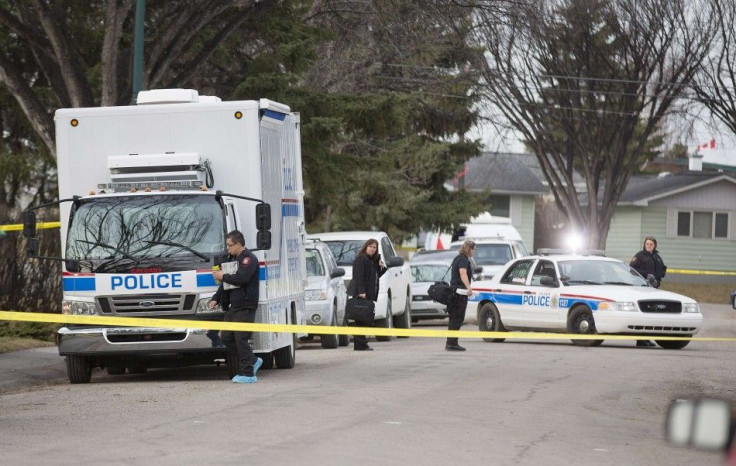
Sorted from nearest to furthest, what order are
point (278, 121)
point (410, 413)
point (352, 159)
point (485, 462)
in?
1. point (485, 462)
2. point (410, 413)
3. point (278, 121)
4. point (352, 159)

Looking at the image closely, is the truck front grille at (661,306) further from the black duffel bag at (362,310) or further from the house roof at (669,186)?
the house roof at (669,186)

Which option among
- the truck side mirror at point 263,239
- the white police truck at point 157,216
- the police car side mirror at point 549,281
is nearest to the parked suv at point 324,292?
the police car side mirror at point 549,281

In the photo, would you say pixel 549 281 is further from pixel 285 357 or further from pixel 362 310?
pixel 285 357

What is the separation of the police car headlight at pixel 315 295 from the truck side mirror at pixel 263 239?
683 cm

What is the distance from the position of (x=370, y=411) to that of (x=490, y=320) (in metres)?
12.7

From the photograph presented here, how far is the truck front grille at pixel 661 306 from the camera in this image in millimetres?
21578

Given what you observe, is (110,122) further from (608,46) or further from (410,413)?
(608,46)

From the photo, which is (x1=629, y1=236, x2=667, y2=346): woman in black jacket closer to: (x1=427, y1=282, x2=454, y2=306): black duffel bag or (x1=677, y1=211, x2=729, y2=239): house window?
(x1=427, y1=282, x2=454, y2=306): black duffel bag

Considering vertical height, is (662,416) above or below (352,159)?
below

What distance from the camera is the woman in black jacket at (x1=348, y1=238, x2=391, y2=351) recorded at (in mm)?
21172

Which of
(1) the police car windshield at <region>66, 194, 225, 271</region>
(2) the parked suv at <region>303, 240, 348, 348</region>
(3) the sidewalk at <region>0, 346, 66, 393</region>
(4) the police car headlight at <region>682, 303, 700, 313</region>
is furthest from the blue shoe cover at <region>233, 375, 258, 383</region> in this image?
(4) the police car headlight at <region>682, 303, 700, 313</region>

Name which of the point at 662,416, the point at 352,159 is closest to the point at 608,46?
the point at 352,159

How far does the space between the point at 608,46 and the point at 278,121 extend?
76.3ft

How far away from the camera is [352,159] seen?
27375 millimetres
